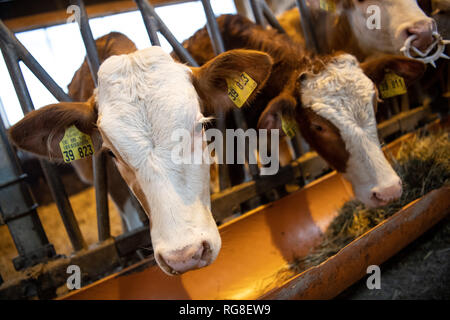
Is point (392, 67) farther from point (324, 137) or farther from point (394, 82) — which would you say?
point (324, 137)

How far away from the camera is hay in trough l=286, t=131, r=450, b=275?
7.06 feet

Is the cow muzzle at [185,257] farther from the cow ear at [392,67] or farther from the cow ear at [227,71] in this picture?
the cow ear at [392,67]

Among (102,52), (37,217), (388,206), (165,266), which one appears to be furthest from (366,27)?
(37,217)

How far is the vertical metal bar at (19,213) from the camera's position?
6.37 ft

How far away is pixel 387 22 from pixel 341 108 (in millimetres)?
1240

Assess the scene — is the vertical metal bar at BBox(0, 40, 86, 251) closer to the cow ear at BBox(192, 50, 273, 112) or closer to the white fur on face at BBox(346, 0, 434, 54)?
the cow ear at BBox(192, 50, 273, 112)

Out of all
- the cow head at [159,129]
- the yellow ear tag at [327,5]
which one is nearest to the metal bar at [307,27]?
the yellow ear tag at [327,5]

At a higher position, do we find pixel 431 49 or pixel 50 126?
pixel 50 126

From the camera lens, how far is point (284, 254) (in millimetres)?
2295

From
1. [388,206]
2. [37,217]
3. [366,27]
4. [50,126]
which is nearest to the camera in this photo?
[50,126]

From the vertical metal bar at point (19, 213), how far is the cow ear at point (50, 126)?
425mm

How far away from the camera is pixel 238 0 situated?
6617mm
